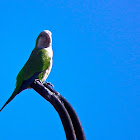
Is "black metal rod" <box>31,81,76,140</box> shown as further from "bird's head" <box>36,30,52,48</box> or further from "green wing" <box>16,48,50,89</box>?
"bird's head" <box>36,30,52,48</box>

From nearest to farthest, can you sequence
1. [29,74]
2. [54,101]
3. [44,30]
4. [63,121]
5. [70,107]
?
1. [63,121]
2. [54,101]
3. [70,107]
4. [29,74]
5. [44,30]

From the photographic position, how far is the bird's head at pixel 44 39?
4.29 m

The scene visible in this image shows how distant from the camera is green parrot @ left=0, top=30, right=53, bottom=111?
394 centimetres

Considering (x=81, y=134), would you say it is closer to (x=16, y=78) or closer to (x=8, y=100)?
(x=8, y=100)

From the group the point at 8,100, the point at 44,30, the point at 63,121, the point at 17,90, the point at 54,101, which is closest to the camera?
the point at 63,121

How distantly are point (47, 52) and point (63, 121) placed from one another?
2.60m

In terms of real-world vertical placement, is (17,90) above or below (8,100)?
above

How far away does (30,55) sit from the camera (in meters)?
4.52

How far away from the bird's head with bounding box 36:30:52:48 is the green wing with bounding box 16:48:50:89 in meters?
0.13

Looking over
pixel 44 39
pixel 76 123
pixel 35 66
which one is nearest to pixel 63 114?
pixel 76 123

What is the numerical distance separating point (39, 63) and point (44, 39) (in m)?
0.45

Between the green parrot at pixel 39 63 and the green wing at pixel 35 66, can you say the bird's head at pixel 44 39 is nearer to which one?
the green parrot at pixel 39 63

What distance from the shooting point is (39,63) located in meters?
4.20

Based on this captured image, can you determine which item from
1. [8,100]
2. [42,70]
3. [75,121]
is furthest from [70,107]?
[42,70]
